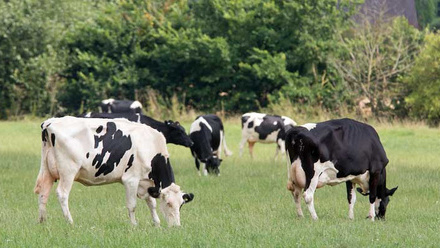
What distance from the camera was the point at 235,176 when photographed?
67.9ft

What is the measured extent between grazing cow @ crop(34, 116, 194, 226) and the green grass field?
1.26 feet

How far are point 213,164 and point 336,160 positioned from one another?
8.43m

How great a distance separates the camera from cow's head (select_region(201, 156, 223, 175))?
2156 centimetres

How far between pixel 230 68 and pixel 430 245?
114 ft

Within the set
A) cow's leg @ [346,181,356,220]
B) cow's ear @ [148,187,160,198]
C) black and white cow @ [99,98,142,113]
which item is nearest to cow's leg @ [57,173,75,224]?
cow's ear @ [148,187,160,198]

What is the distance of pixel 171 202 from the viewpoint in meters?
12.5

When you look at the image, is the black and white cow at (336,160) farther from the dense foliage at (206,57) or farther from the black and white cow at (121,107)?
the dense foliage at (206,57)

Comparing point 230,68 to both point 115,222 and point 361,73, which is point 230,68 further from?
point 115,222

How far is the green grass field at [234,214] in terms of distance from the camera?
1054 centimetres

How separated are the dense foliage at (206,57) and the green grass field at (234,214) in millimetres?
17957

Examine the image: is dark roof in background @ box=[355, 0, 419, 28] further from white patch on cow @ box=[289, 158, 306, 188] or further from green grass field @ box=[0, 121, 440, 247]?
white patch on cow @ box=[289, 158, 306, 188]

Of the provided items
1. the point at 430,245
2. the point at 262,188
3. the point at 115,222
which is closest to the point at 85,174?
the point at 115,222

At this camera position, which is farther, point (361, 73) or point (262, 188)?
point (361, 73)

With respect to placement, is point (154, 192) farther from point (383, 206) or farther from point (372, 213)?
point (383, 206)
